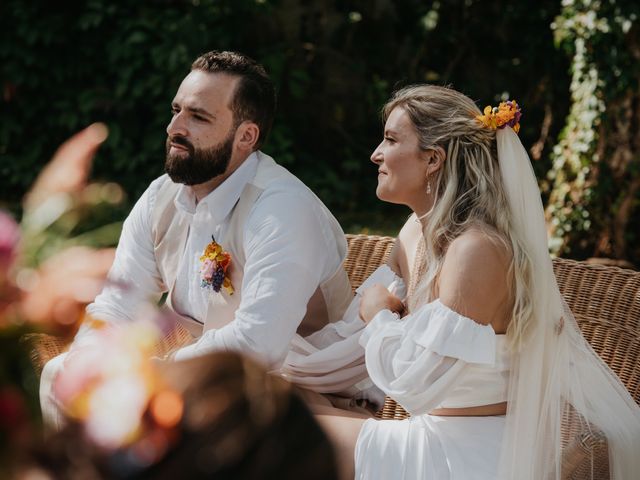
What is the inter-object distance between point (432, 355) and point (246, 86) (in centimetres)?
127

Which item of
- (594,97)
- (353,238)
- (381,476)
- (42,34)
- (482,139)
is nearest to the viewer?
(381,476)

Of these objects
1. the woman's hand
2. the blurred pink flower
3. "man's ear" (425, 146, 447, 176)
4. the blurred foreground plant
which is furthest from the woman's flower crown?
the blurred pink flower

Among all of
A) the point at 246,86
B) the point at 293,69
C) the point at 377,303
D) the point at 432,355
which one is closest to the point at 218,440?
the point at 432,355

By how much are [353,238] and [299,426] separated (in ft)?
8.74

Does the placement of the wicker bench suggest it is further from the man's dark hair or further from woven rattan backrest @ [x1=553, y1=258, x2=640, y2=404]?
the man's dark hair

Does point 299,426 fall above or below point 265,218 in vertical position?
above

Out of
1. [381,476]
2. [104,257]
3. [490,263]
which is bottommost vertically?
[381,476]

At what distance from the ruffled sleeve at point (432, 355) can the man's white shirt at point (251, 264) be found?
0.45m

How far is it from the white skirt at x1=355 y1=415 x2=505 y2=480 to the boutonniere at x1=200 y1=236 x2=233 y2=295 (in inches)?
30.4

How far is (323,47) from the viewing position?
7.54m

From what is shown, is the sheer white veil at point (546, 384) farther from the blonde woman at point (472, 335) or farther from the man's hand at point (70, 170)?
the man's hand at point (70, 170)

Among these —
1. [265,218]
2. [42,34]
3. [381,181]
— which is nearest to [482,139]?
[381,181]

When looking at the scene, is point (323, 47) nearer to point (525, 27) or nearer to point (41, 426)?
point (525, 27)

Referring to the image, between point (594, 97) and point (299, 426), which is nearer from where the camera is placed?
point (299, 426)
